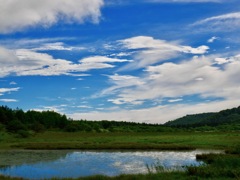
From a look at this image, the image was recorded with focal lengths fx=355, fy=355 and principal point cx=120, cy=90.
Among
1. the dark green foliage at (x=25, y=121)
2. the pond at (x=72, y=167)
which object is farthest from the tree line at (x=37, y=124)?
the pond at (x=72, y=167)

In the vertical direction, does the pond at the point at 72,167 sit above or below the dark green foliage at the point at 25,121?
below

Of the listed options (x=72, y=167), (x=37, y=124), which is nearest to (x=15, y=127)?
(x=37, y=124)

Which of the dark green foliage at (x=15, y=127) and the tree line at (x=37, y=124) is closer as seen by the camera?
the dark green foliage at (x=15, y=127)

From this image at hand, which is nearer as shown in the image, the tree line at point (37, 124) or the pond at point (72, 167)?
the pond at point (72, 167)

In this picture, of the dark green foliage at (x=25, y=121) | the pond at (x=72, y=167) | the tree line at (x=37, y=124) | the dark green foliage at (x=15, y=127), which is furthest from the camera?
the tree line at (x=37, y=124)

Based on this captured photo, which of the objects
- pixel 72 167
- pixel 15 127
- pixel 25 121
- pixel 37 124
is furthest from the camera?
pixel 25 121

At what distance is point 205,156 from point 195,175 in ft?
52.1

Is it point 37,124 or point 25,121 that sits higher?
point 25,121

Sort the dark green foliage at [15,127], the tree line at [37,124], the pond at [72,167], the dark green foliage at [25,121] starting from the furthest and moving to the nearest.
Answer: the tree line at [37,124], the dark green foliage at [25,121], the dark green foliage at [15,127], the pond at [72,167]

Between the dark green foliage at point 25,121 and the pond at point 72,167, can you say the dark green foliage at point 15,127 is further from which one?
the pond at point 72,167

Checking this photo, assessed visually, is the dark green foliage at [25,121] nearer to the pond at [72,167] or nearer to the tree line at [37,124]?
the tree line at [37,124]

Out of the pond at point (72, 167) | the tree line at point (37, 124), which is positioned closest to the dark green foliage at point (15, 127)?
the tree line at point (37, 124)

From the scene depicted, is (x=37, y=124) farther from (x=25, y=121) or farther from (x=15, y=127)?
(x=25, y=121)

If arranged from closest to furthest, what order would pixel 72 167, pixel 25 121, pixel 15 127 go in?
Answer: 1. pixel 72 167
2. pixel 15 127
3. pixel 25 121
